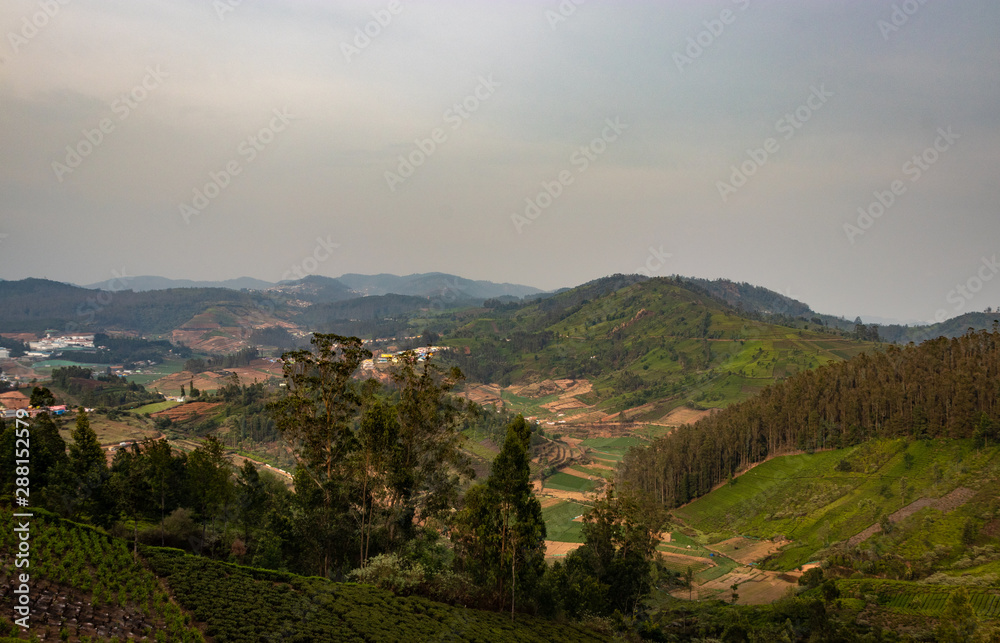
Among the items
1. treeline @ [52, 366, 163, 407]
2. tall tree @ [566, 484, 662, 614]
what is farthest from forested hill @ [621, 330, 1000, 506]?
treeline @ [52, 366, 163, 407]

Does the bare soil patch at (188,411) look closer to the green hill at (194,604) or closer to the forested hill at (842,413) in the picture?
the forested hill at (842,413)

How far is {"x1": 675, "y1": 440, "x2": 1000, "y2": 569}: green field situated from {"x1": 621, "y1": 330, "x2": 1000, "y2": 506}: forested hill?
3.42m

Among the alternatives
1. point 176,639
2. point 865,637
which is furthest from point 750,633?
point 176,639

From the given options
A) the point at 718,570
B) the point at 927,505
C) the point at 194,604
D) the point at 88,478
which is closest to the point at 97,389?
the point at 88,478

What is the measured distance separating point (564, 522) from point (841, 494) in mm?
48738

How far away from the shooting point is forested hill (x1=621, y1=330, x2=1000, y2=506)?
85.8 m

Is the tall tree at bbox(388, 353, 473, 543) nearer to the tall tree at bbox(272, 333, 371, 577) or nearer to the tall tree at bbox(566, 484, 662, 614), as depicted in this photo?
the tall tree at bbox(272, 333, 371, 577)

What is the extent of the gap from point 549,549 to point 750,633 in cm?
4831

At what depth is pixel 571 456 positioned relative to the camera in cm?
15475

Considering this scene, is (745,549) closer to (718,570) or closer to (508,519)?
(718,570)

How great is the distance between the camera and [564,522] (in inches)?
4094

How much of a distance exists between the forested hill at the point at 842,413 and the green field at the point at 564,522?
45.1ft

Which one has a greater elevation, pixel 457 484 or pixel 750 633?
pixel 457 484

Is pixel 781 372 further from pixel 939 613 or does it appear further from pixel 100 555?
pixel 100 555
